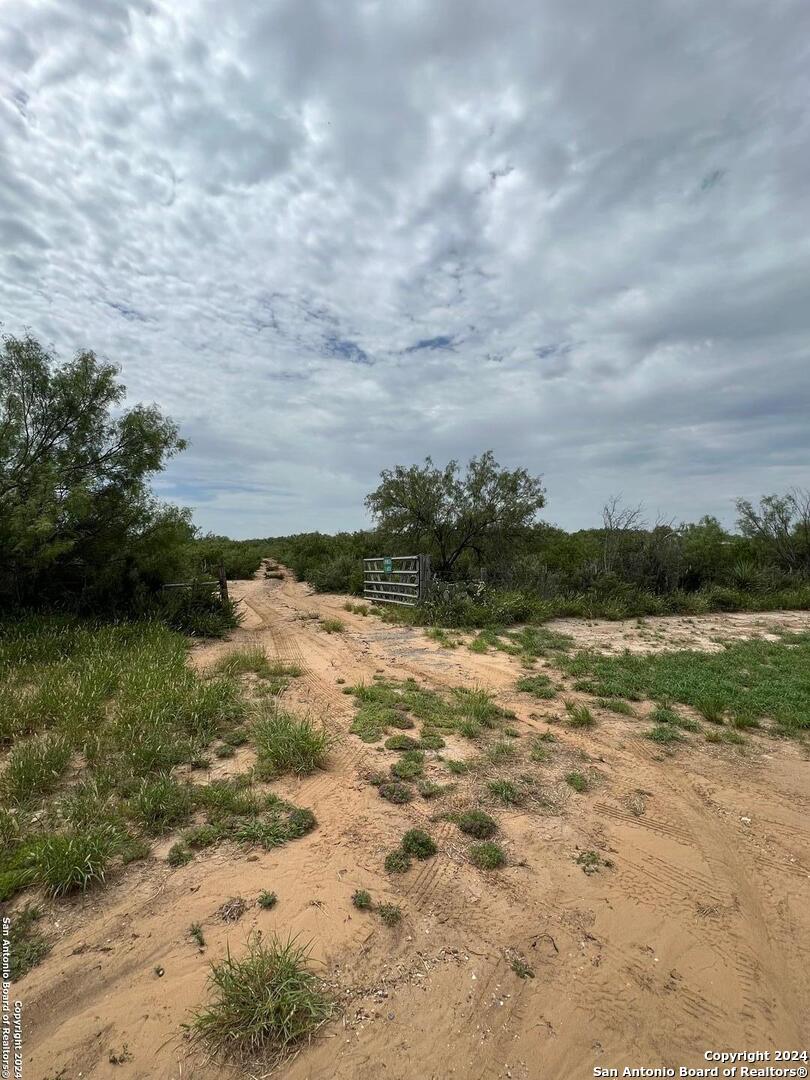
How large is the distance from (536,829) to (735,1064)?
5.19 ft

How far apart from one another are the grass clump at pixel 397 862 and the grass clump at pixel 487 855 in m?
0.43

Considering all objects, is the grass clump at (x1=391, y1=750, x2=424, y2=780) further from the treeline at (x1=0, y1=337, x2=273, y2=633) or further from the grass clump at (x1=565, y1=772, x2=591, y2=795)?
the treeline at (x1=0, y1=337, x2=273, y2=633)

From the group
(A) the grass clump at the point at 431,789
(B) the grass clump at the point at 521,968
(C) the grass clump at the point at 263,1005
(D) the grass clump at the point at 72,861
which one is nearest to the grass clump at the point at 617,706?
(A) the grass clump at the point at 431,789

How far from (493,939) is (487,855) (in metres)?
0.62

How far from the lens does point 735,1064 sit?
2.04m

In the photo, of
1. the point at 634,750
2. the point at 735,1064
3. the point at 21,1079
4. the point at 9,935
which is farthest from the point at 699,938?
the point at 9,935

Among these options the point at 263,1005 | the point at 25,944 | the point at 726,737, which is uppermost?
the point at 726,737

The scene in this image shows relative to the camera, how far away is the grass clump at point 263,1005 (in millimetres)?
2041

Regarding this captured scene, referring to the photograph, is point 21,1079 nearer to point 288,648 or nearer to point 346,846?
point 346,846

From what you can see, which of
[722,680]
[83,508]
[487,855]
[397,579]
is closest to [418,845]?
[487,855]

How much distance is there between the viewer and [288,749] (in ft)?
14.6

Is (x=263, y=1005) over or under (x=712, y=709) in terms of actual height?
under

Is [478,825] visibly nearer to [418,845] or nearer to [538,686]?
[418,845]

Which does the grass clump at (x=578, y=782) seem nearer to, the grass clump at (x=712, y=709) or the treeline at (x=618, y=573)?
the grass clump at (x=712, y=709)
